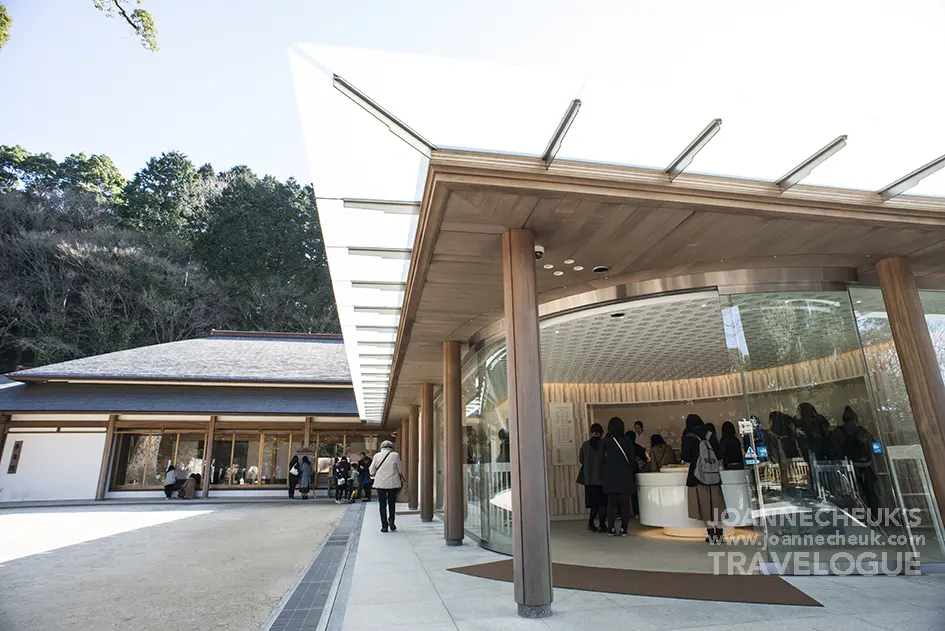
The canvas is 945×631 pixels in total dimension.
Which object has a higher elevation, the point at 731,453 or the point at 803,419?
the point at 803,419

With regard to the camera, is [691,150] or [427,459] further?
[427,459]

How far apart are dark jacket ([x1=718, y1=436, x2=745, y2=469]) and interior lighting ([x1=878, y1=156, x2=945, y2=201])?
11.6 feet

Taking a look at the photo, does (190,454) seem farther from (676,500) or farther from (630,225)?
(630,225)

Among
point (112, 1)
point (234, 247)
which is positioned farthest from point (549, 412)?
point (234, 247)

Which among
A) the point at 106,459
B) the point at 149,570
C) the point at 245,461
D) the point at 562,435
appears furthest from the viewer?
the point at 245,461

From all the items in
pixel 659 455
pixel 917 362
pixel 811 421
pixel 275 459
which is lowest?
pixel 659 455

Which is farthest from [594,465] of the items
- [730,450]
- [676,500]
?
[730,450]

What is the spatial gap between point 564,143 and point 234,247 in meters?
38.8

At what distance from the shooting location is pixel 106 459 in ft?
59.8

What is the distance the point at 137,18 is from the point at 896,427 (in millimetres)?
8825

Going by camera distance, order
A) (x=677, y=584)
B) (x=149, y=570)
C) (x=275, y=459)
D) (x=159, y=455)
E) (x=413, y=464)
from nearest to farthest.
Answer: (x=677, y=584) < (x=149, y=570) < (x=413, y=464) < (x=159, y=455) < (x=275, y=459)

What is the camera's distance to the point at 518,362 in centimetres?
396

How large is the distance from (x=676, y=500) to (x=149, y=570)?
6.69 metres

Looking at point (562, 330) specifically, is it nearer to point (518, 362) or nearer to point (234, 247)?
point (518, 362)
